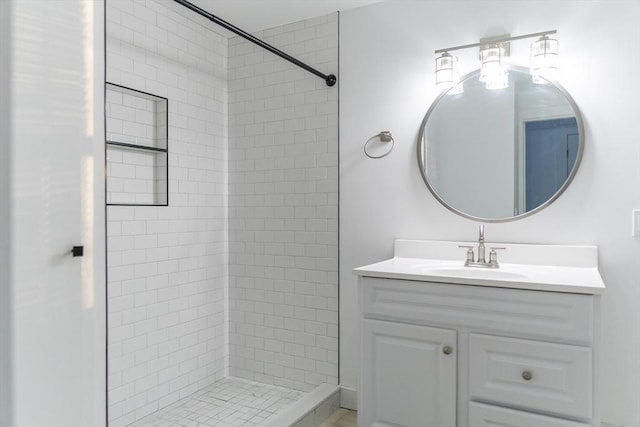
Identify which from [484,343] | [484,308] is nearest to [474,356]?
[484,343]

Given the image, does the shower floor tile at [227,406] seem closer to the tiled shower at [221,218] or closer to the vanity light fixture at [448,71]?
the tiled shower at [221,218]

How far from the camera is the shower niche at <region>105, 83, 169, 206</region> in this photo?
239 cm

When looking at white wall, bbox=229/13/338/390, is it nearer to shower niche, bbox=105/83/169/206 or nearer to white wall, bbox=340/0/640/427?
white wall, bbox=340/0/640/427

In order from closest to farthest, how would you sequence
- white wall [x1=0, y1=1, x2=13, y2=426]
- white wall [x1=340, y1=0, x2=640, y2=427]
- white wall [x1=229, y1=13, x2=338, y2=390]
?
white wall [x1=0, y1=1, x2=13, y2=426]
white wall [x1=340, y1=0, x2=640, y2=427]
white wall [x1=229, y1=13, x2=338, y2=390]

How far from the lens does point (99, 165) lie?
3.93 feet

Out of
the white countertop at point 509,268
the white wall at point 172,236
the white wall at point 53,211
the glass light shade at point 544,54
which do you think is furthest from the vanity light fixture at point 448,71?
the white wall at point 53,211

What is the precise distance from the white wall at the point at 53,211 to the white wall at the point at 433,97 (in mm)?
1634

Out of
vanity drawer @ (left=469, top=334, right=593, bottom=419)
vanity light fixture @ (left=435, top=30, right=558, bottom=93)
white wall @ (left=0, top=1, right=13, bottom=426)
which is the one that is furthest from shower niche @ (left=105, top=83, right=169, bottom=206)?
vanity drawer @ (left=469, top=334, right=593, bottom=419)

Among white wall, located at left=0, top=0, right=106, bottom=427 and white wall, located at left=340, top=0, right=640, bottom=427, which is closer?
white wall, located at left=0, top=0, right=106, bottom=427

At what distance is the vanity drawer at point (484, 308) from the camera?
1.62 meters

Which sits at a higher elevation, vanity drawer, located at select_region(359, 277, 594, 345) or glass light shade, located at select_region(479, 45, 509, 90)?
glass light shade, located at select_region(479, 45, 509, 90)

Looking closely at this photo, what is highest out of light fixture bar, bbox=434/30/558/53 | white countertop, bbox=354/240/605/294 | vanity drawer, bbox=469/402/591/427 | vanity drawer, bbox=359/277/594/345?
light fixture bar, bbox=434/30/558/53

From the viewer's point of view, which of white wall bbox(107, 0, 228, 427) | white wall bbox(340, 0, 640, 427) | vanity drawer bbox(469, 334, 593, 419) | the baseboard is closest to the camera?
vanity drawer bbox(469, 334, 593, 419)

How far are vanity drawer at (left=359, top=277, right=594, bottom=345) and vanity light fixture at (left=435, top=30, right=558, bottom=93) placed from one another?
1.06 m
